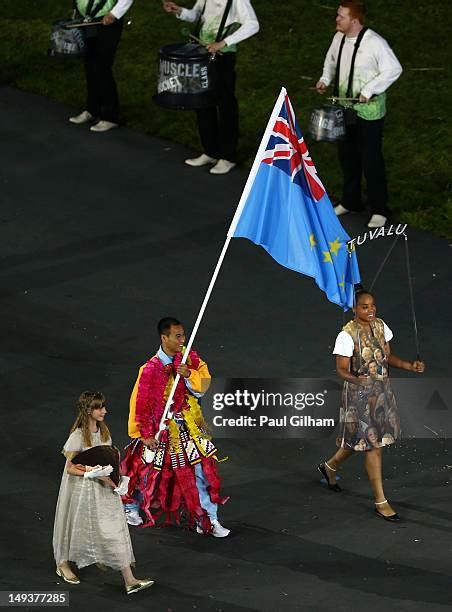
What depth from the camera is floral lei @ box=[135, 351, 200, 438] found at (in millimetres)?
11852

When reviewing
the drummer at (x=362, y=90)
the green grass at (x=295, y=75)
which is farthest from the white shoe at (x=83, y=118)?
the drummer at (x=362, y=90)

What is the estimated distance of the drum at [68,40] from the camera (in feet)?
61.3

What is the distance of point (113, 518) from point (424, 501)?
236cm

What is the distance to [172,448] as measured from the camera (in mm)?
12016

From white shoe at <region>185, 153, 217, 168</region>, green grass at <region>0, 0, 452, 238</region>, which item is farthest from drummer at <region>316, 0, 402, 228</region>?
white shoe at <region>185, 153, 217, 168</region>

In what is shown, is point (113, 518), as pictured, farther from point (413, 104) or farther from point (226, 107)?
point (413, 104)

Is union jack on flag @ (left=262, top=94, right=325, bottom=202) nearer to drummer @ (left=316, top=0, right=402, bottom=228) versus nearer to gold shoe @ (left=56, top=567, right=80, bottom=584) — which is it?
gold shoe @ (left=56, top=567, right=80, bottom=584)

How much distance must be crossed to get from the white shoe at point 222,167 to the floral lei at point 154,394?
654 centimetres

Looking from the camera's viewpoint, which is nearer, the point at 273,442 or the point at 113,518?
the point at 113,518

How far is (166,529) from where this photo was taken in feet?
39.8

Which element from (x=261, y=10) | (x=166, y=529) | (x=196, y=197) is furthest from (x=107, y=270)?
(x=261, y=10)

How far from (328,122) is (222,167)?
2155mm

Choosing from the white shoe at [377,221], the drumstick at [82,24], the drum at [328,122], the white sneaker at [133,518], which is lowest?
the white sneaker at [133,518]

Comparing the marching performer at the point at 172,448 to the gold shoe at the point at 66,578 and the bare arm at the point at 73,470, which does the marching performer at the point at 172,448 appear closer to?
the bare arm at the point at 73,470
